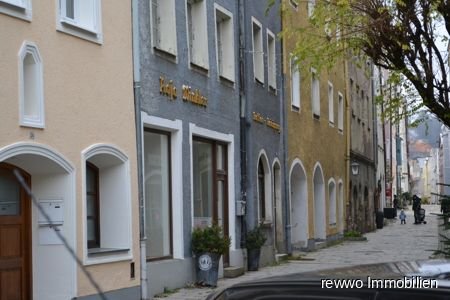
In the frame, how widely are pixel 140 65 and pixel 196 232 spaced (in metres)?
3.65

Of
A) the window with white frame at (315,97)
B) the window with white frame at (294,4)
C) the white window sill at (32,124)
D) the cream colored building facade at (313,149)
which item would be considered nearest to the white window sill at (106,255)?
the white window sill at (32,124)

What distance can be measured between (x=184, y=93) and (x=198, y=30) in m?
1.81

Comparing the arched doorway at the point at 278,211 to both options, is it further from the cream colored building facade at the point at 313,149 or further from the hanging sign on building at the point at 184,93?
the hanging sign on building at the point at 184,93

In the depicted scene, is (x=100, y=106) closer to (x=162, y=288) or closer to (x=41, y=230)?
(x=41, y=230)

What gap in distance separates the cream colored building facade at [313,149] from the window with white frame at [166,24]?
22.4ft

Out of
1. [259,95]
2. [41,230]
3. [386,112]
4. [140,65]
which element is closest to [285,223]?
[259,95]

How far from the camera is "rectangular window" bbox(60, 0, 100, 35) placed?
1091cm

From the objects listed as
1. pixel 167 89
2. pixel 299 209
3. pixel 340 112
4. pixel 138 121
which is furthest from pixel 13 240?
pixel 340 112

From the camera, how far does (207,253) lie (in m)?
14.0

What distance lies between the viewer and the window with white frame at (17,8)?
9305mm

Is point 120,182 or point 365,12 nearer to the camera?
point 120,182

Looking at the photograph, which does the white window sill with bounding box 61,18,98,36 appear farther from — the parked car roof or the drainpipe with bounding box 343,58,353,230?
the drainpipe with bounding box 343,58,353,230

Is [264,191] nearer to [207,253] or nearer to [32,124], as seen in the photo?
[207,253]

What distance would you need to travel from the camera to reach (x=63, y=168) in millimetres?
10414
